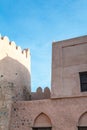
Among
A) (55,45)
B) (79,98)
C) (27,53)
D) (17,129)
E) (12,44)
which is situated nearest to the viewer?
(79,98)

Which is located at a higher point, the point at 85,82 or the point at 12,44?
the point at 12,44

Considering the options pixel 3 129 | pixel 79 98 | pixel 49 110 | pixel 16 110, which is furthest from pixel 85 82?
pixel 3 129

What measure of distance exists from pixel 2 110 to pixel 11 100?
25.7 inches

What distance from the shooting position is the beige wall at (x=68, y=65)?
9484 millimetres

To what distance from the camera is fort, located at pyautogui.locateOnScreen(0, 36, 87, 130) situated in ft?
29.5

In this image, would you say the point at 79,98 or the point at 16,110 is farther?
the point at 16,110

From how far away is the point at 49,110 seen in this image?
941 cm

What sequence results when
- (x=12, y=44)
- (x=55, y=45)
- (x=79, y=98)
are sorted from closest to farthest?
1. (x=79, y=98)
2. (x=55, y=45)
3. (x=12, y=44)

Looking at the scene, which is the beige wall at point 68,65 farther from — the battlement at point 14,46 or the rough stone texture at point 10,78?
the battlement at point 14,46

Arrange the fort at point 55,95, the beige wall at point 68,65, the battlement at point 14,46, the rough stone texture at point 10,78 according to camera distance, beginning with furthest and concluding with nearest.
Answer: the battlement at point 14,46 → the rough stone texture at point 10,78 → the beige wall at point 68,65 → the fort at point 55,95

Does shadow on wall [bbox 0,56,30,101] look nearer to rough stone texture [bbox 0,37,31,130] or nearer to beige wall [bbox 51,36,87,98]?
rough stone texture [bbox 0,37,31,130]

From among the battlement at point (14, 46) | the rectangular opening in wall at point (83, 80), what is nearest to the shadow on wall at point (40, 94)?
the battlement at point (14, 46)

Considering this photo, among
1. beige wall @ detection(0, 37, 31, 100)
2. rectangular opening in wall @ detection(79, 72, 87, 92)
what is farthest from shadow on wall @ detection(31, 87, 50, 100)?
rectangular opening in wall @ detection(79, 72, 87, 92)

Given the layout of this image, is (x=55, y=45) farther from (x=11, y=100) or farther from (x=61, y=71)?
(x=11, y=100)
